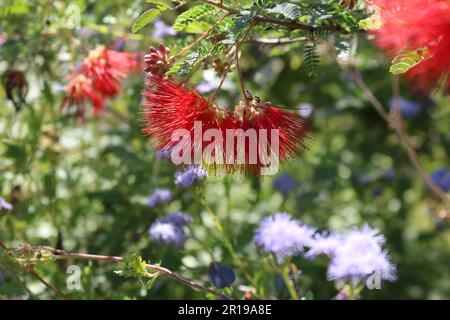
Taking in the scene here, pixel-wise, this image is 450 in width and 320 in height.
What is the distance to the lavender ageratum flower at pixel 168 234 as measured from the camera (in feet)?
5.13

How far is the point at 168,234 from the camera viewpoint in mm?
1563

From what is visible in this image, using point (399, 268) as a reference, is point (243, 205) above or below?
above

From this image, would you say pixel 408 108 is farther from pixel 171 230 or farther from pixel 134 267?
pixel 134 267

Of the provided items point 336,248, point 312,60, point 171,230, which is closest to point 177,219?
point 171,230

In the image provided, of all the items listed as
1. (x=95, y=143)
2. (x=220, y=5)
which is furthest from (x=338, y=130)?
(x=220, y=5)

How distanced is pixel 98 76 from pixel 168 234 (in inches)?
15.3

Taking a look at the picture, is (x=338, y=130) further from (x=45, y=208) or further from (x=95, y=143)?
Answer: (x=45, y=208)

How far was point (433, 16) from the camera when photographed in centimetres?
91

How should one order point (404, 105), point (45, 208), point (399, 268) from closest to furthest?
point (45, 208) → point (399, 268) → point (404, 105)

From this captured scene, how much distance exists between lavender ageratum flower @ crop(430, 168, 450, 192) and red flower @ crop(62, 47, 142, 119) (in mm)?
1083

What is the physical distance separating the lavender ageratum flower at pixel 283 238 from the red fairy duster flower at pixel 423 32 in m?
0.50

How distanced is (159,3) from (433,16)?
442 millimetres
